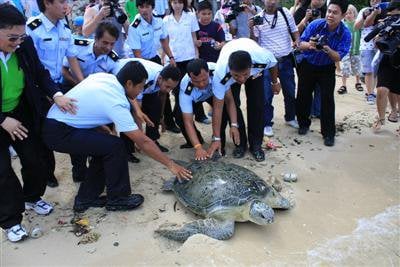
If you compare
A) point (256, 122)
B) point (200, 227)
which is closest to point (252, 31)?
point (256, 122)

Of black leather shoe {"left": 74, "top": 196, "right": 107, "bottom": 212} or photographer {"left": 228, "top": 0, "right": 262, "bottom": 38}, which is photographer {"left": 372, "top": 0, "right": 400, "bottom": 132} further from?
black leather shoe {"left": 74, "top": 196, "right": 107, "bottom": 212}

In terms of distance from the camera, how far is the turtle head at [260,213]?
3017mm

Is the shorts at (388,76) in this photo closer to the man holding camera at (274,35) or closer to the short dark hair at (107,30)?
the man holding camera at (274,35)

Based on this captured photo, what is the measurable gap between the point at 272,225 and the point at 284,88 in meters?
2.43

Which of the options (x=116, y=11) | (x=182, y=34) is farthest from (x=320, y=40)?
(x=116, y=11)

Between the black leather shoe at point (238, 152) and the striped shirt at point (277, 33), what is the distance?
1.32 m

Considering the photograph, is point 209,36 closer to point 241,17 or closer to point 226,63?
point 241,17

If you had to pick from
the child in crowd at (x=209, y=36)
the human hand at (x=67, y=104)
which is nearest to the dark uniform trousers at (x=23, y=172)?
the human hand at (x=67, y=104)

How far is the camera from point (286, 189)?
3.77 metres

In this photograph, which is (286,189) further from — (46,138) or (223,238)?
(46,138)

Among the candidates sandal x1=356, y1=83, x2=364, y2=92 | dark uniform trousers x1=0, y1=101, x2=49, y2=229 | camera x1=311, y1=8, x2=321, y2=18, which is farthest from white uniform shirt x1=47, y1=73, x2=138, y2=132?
sandal x1=356, y1=83, x2=364, y2=92

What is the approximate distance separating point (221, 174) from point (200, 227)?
0.52m

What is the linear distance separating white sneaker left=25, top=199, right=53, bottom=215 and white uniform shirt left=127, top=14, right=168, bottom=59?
1985mm

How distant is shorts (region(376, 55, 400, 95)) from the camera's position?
482cm
